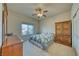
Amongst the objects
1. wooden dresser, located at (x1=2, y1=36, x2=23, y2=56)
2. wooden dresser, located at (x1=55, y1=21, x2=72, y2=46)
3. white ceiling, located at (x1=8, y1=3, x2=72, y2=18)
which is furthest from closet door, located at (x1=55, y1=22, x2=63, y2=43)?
wooden dresser, located at (x1=2, y1=36, x2=23, y2=56)

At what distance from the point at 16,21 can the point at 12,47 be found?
1.30ft

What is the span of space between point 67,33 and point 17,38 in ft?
2.54

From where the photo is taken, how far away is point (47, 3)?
1572mm

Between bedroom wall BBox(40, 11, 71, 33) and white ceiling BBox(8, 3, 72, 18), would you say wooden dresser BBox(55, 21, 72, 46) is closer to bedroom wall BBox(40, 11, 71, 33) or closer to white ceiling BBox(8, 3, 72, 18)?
bedroom wall BBox(40, 11, 71, 33)

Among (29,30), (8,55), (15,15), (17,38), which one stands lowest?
(8,55)

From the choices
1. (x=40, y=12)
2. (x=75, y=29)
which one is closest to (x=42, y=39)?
(x=40, y=12)

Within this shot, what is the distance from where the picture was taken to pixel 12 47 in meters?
1.52

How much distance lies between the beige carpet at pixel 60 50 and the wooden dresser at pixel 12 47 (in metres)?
0.46

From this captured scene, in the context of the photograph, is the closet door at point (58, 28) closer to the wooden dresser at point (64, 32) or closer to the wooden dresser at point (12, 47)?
the wooden dresser at point (64, 32)

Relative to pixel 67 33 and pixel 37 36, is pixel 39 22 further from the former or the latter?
pixel 67 33

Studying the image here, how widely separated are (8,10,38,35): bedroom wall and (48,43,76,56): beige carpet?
0.37 m

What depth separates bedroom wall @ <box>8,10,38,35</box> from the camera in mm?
1551

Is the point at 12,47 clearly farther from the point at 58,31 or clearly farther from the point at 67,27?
the point at 67,27

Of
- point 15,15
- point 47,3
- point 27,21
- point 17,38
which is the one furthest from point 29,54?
point 47,3
